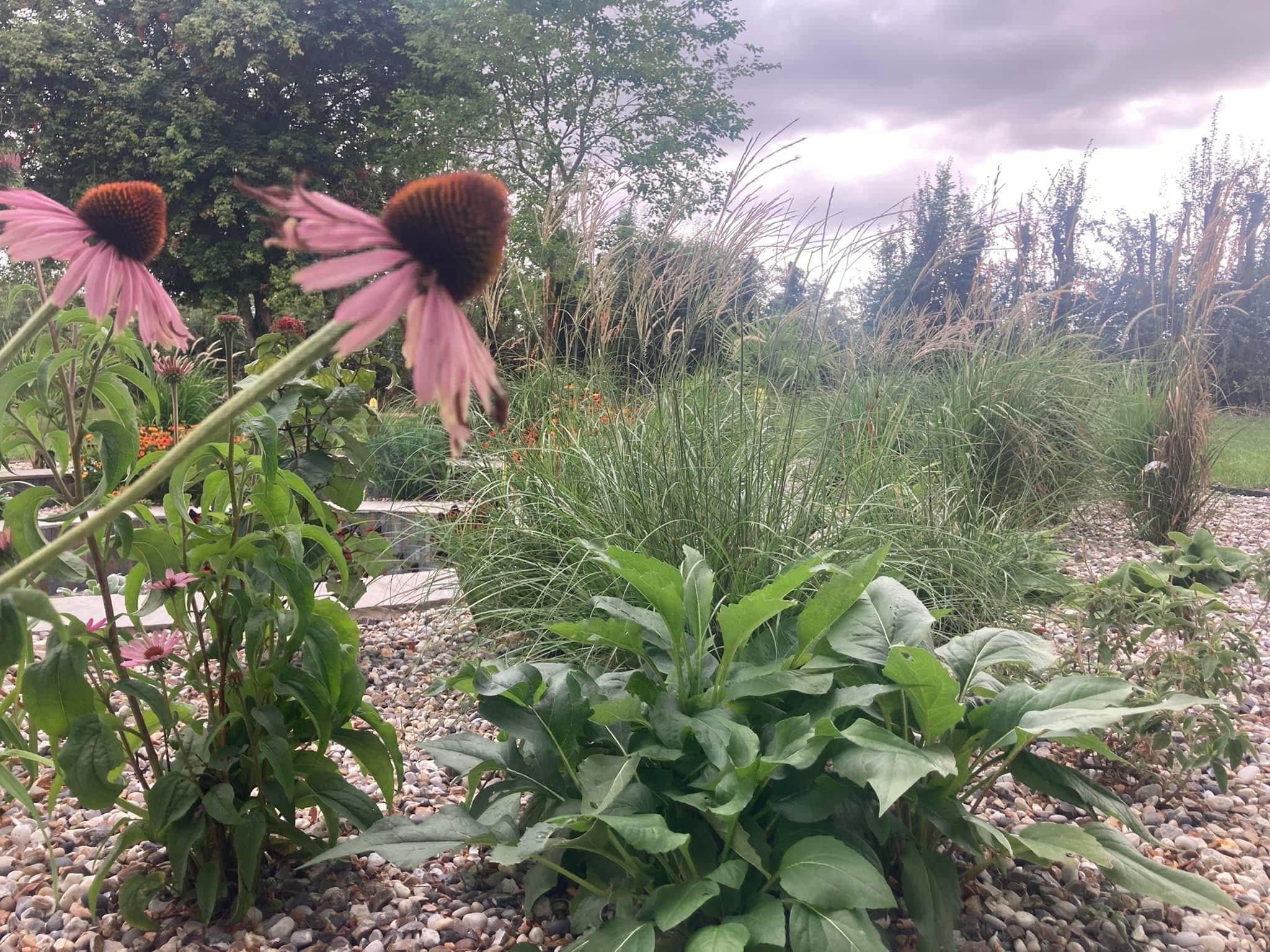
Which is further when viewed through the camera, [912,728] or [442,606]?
[442,606]

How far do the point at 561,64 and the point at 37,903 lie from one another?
1557 centimetres

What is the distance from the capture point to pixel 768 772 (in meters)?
1.10

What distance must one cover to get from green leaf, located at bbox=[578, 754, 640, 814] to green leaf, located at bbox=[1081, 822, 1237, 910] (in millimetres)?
653

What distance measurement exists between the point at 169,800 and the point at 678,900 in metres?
0.68

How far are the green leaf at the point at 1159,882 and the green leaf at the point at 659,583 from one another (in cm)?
66

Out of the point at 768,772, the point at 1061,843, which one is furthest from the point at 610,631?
the point at 1061,843

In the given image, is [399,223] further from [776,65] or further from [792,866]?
[776,65]

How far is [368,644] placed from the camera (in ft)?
8.14

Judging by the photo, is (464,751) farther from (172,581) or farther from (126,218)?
(126,218)

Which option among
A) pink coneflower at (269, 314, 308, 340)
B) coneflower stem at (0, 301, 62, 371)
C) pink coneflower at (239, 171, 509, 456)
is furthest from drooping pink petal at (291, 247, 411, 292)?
pink coneflower at (269, 314, 308, 340)

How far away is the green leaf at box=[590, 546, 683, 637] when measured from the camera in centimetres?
125

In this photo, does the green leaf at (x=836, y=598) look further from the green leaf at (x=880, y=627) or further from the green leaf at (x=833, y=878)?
the green leaf at (x=833, y=878)

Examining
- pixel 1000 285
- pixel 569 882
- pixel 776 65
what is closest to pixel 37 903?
pixel 569 882

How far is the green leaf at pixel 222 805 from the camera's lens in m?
1.12
